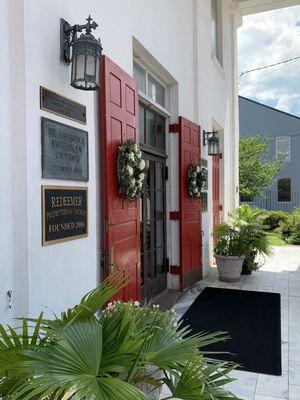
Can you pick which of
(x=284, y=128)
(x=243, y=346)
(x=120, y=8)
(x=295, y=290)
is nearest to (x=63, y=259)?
(x=243, y=346)

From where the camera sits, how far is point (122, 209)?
334cm

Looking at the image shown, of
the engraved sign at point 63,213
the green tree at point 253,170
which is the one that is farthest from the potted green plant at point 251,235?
the green tree at point 253,170

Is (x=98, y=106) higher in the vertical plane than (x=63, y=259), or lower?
higher

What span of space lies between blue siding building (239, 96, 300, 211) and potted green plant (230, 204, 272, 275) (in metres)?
11.0

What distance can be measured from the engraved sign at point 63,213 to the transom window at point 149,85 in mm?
2182

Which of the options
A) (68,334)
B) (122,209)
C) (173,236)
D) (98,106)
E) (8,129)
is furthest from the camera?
(173,236)

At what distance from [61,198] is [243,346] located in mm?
2264

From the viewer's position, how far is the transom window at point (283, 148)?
1750 cm

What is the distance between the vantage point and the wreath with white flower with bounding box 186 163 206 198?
5.44 metres

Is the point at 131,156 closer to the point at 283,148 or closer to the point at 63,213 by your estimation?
the point at 63,213

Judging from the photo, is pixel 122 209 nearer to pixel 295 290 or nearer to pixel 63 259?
pixel 63 259

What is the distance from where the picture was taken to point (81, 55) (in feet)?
7.87

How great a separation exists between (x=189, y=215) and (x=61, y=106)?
11.1 ft

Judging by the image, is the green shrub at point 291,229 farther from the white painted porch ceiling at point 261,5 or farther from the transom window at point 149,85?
the transom window at point 149,85
